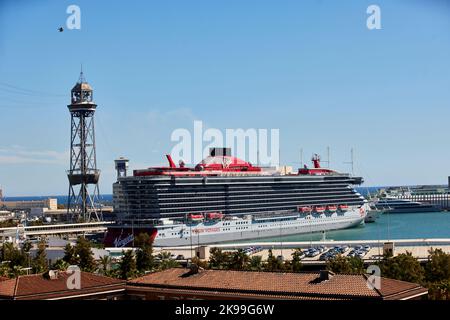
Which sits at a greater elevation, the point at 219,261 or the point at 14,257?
the point at 219,261

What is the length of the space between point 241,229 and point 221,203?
7.06 feet

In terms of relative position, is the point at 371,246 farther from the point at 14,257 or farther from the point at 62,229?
the point at 62,229

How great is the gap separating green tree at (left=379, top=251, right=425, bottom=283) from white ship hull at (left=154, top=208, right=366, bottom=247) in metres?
21.1

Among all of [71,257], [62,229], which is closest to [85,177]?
[62,229]

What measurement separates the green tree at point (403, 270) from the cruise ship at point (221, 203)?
24.9m

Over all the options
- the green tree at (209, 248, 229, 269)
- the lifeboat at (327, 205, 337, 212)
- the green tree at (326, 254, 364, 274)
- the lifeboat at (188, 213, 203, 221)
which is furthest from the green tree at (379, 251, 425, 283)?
the lifeboat at (327, 205, 337, 212)

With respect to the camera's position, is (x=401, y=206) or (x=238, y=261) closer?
(x=238, y=261)

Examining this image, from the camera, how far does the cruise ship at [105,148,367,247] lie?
5072 centimetres

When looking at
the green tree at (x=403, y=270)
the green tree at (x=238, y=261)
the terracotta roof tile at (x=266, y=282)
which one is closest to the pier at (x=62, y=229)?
the green tree at (x=238, y=261)

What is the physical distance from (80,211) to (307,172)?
18.6 m

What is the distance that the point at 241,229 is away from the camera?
54.1 m

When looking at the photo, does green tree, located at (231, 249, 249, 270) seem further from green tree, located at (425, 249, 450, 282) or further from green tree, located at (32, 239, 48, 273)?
green tree, located at (32, 239, 48, 273)

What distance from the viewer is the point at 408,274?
23.8 metres
